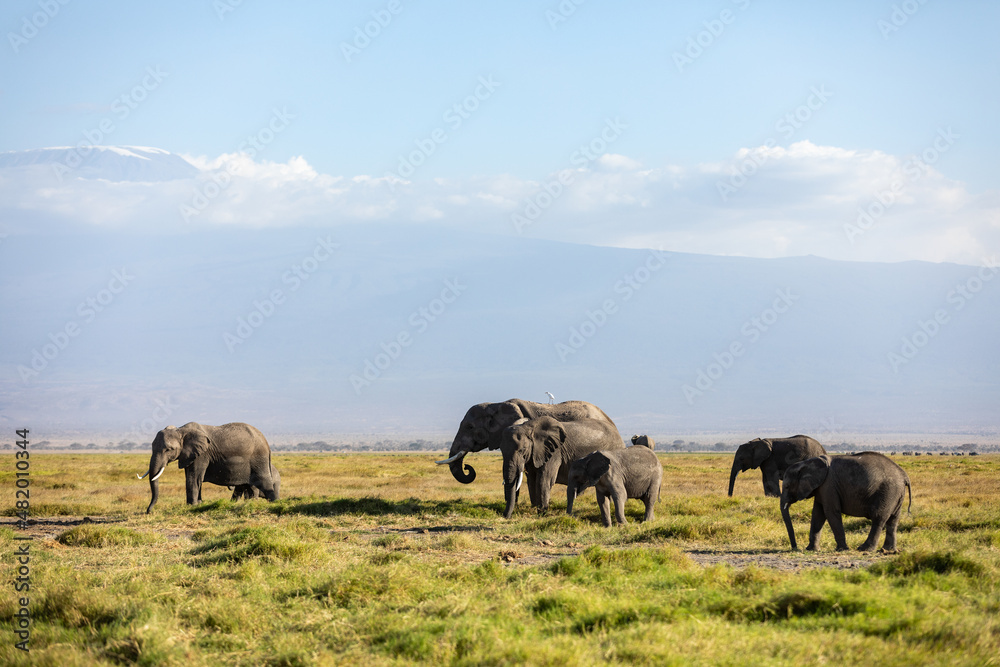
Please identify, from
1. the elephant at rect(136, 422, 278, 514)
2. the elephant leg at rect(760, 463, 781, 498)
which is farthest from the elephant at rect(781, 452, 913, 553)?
the elephant at rect(136, 422, 278, 514)

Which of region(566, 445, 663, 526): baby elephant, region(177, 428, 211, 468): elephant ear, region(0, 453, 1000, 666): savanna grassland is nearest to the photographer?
region(0, 453, 1000, 666): savanna grassland

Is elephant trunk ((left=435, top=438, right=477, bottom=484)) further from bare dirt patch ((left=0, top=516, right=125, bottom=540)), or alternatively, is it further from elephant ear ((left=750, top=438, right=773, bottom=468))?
bare dirt patch ((left=0, top=516, right=125, bottom=540))

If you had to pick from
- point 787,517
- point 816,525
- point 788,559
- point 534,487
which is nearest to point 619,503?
point 534,487

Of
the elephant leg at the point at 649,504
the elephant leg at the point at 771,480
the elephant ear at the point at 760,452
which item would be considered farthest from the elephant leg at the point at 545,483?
the elephant leg at the point at 771,480

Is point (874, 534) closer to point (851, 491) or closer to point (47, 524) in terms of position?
point (851, 491)

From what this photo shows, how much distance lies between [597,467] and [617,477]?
0.58m

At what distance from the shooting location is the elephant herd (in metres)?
16.7

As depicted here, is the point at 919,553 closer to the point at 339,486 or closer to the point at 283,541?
the point at 283,541

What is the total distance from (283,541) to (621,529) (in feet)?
25.0

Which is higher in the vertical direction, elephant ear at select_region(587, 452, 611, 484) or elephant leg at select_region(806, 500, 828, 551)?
elephant ear at select_region(587, 452, 611, 484)

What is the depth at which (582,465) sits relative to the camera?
71.6 ft

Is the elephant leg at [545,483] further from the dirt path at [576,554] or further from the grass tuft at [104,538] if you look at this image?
the grass tuft at [104,538]

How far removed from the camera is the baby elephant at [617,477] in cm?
2130

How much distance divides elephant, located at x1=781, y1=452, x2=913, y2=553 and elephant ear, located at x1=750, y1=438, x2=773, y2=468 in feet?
38.6
